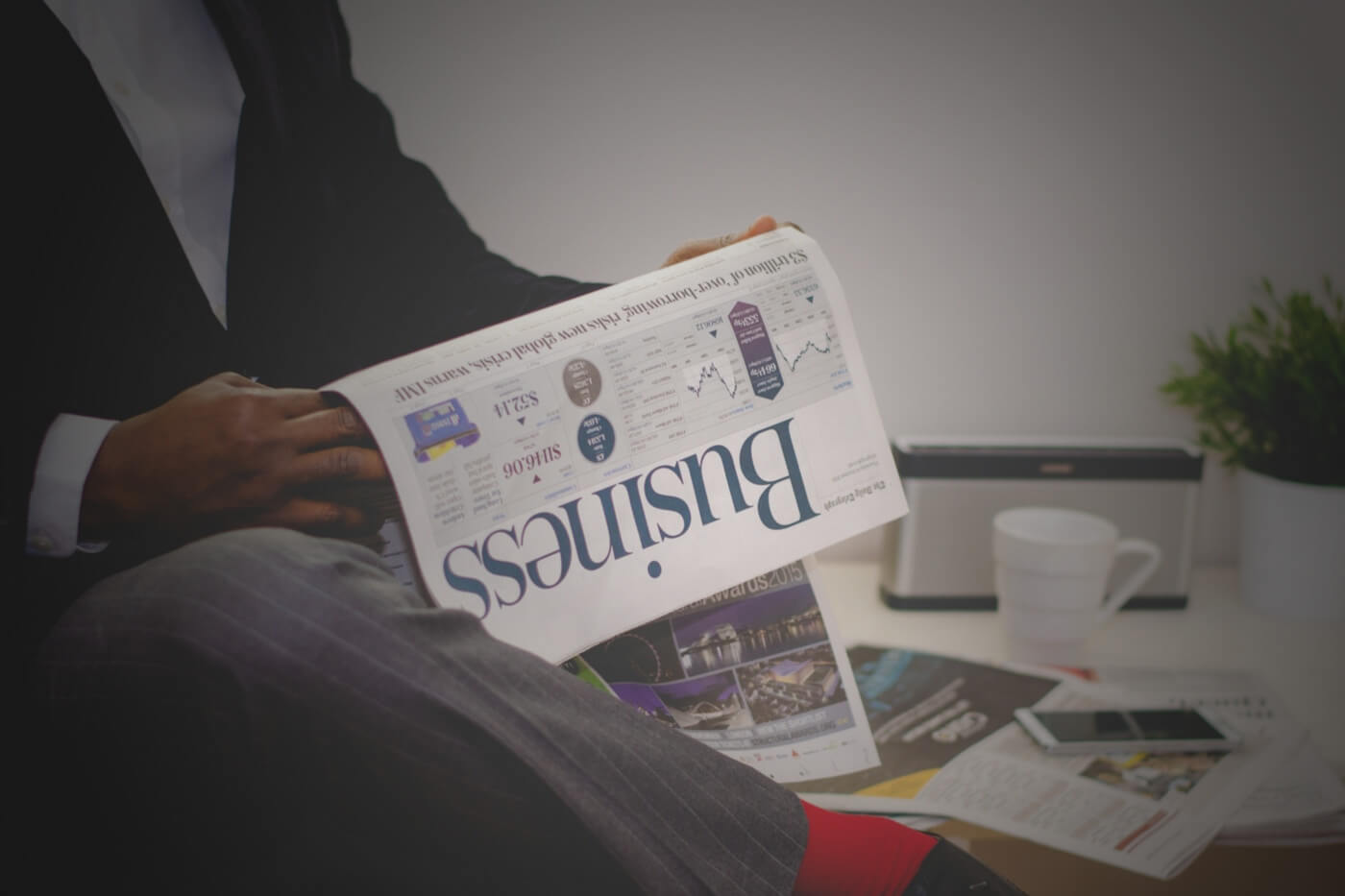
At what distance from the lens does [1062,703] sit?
681 millimetres

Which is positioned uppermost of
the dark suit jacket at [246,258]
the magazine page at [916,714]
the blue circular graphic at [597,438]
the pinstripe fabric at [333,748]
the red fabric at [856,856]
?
the dark suit jacket at [246,258]

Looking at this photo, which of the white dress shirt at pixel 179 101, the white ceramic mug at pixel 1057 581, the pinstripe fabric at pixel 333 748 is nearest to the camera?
the pinstripe fabric at pixel 333 748

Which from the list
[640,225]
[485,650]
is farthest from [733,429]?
[640,225]

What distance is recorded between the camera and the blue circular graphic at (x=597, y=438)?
1.72ft

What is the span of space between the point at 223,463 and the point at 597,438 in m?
0.21

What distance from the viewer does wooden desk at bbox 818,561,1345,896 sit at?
54cm

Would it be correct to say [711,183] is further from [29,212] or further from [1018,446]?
[29,212]

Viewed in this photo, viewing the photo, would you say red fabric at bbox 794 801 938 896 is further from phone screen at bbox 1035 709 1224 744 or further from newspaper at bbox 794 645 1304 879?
phone screen at bbox 1035 709 1224 744

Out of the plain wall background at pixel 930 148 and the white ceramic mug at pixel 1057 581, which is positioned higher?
the plain wall background at pixel 930 148

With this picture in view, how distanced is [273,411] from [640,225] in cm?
45

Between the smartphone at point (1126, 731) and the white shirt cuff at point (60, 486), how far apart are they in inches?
25.8

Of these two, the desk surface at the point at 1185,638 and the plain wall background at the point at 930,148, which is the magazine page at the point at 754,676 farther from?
the plain wall background at the point at 930,148

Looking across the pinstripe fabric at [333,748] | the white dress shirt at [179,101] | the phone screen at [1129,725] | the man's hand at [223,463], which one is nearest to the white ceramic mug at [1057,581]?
the phone screen at [1129,725]

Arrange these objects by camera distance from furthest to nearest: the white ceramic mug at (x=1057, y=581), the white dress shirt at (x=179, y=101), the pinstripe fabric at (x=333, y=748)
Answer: the white ceramic mug at (x=1057, y=581) < the white dress shirt at (x=179, y=101) < the pinstripe fabric at (x=333, y=748)
